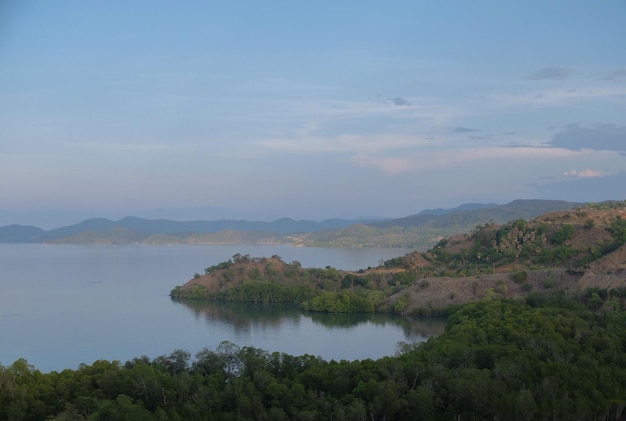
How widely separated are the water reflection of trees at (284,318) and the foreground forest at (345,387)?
52.4 feet

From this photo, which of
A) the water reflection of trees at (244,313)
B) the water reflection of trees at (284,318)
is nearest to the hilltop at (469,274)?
the water reflection of trees at (284,318)

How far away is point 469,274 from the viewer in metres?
53.6

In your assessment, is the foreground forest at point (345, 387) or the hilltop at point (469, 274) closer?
the foreground forest at point (345, 387)

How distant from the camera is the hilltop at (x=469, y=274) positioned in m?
45.5

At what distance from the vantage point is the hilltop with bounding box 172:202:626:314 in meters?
45.5

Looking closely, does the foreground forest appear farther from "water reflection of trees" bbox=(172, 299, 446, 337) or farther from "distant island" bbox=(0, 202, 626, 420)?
"water reflection of trees" bbox=(172, 299, 446, 337)

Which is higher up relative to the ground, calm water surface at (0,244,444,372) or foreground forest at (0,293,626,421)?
foreground forest at (0,293,626,421)

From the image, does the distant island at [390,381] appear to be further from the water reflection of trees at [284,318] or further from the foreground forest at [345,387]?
the water reflection of trees at [284,318]

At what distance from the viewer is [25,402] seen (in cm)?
1816

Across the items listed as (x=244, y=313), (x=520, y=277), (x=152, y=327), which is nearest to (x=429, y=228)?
(x=520, y=277)

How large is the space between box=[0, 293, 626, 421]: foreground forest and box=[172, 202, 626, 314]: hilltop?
17.1 m

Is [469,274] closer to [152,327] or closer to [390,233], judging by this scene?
[152,327]

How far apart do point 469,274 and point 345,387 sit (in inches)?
1385

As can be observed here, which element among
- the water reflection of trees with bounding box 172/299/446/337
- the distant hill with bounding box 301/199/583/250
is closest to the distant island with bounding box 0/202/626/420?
the water reflection of trees with bounding box 172/299/446/337
